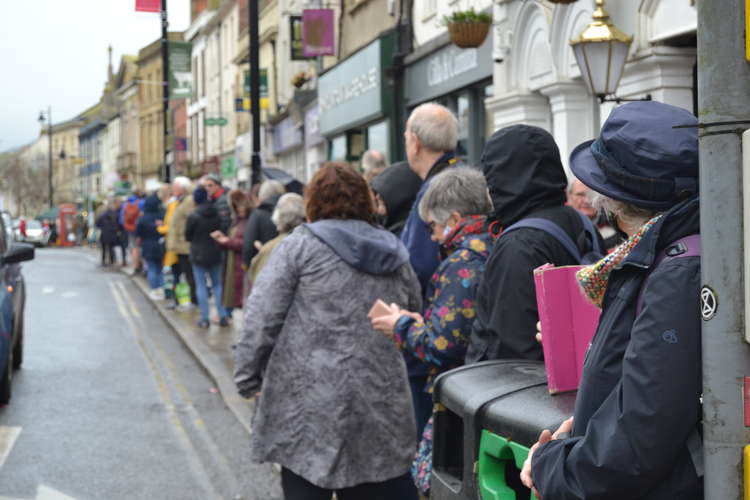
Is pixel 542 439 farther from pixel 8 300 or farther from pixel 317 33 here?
pixel 317 33

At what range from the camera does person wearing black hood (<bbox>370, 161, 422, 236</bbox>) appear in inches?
257

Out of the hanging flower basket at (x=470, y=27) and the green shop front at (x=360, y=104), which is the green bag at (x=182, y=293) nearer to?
the green shop front at (x=360, y=104)

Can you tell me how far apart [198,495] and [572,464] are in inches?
182

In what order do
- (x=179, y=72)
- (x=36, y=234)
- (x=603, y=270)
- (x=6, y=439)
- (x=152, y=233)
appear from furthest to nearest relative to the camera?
1. (x=36, y=234)
2. (x=179, y=72)
3. (x=152, y=233)
4. (x=6, y=439)
5. (x=603, y=270)

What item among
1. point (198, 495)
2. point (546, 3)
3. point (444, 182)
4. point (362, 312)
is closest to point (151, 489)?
point (198, 495)

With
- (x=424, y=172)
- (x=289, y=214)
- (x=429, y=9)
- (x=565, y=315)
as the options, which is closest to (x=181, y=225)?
(x=429, y=9)

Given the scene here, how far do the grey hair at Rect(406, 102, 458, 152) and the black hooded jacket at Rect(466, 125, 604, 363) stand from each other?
1.65m

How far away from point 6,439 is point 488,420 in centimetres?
602

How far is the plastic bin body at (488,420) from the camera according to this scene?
2672 mm

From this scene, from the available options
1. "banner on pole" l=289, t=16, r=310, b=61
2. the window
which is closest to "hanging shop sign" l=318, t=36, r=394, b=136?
"banner on pole" l=289, t=16, r=310, b=61

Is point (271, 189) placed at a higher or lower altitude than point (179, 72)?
lower

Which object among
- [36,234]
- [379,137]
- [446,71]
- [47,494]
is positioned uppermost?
[446,71]

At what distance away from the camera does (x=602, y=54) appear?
872 centimetres

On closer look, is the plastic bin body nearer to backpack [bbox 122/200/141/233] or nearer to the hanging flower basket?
the hanging flower basket
